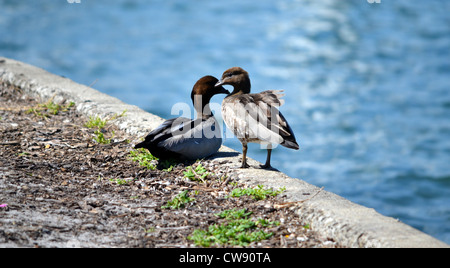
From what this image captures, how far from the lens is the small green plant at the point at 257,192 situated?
167 inches

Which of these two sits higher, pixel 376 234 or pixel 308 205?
pixel 308 205

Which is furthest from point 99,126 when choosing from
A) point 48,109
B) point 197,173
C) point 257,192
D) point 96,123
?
point 257,192

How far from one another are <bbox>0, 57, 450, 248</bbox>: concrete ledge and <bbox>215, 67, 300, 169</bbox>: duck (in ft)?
1.06

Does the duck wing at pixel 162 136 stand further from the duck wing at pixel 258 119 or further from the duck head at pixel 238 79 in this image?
the duck head at pixel 238 79

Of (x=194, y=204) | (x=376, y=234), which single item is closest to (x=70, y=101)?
(x=194, y=204)

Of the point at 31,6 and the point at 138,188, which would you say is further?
the point at 31,6

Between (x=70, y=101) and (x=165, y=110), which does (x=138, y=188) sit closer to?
(x=70, y=101)

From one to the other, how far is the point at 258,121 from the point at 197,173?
758 millimetres

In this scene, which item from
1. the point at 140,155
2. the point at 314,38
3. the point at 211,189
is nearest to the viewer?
the point at 211,189

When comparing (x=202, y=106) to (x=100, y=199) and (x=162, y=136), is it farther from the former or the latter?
(x=100, y=199)

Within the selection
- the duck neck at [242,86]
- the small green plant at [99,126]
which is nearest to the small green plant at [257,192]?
the duck neck at [242,86]

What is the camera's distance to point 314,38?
16672mm

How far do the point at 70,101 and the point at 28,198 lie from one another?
309 centimetres

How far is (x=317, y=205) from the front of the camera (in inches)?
154
